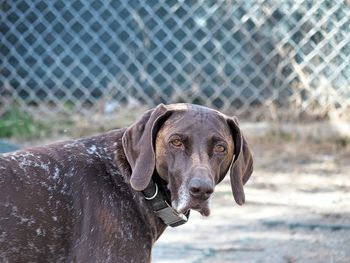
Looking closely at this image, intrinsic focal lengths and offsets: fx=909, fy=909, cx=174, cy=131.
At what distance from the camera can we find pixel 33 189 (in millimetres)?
3691

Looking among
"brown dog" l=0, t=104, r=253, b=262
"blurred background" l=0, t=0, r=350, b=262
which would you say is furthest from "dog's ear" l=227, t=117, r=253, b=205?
"blurred background" l=0, t=0, r=350, b=262

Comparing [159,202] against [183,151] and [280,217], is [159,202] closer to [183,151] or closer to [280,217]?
[183,151]

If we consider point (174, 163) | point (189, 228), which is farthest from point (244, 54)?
point (174, 163)

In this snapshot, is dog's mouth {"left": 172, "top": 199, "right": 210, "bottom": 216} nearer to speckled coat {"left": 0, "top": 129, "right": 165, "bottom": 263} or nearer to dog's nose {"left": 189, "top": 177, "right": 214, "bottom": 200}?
dog's nose {"left": 189, "top": 177, "right": 214, "bottom": 200}

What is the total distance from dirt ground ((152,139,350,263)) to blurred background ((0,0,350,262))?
0.04 m

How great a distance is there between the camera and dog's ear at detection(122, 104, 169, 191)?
371 centimetres

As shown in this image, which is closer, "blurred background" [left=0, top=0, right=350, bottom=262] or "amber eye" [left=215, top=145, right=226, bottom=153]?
"amber eye" [left=215, top=145, right=226, bottom=153]

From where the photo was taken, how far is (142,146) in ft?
12.3

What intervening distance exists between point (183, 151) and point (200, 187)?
204mm

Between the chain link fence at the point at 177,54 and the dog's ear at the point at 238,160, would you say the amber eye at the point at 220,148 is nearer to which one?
the dog's ear at the point at 238,160

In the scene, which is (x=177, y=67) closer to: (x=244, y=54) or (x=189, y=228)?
(x=244, y=54)

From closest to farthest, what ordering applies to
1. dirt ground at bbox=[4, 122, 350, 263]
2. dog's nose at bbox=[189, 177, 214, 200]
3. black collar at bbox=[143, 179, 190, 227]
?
dog's nose at bbox=[189, 177, 214, 200]
black collar at bbox=[143, 179, 190, 227]
dirt ground at bbox=[4, 122, 350, 263]

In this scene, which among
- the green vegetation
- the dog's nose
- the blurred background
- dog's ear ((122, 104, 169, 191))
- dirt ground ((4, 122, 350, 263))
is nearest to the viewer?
the dog's nose

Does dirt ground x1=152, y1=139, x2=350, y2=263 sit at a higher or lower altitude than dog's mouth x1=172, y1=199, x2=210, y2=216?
lower
